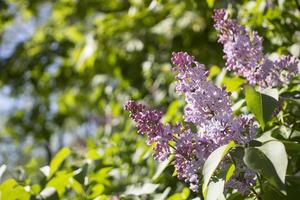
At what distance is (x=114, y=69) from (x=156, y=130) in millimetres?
3233

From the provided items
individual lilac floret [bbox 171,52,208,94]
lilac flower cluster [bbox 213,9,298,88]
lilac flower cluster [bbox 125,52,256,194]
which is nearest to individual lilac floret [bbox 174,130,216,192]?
lilac flower cluster [bbox 125,52,256,194]

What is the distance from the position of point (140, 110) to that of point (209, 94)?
0.20 m

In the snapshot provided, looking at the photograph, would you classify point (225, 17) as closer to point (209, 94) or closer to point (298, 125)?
point (209, 94)

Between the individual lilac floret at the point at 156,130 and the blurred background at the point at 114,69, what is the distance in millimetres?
259

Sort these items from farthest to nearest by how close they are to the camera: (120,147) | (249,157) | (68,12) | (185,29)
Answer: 1. (68,12)
2. (185,29)
3. (120,147)
4. (249,157)

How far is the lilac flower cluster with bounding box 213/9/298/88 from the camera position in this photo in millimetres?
1672

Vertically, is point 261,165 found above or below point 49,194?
above

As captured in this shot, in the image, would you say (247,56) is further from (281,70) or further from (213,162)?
(213,162)

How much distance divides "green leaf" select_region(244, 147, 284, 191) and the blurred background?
1.72ft

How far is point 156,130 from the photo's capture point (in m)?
1.46

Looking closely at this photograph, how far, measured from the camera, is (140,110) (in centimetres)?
151

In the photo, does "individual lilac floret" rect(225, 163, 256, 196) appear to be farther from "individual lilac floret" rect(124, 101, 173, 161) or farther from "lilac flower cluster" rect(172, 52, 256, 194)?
"individual lilac floret" rect(124, 101, 173, 161)

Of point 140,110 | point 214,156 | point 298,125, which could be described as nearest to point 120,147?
point 298,125

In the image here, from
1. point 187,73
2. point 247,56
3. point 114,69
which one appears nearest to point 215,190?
point 187,73
